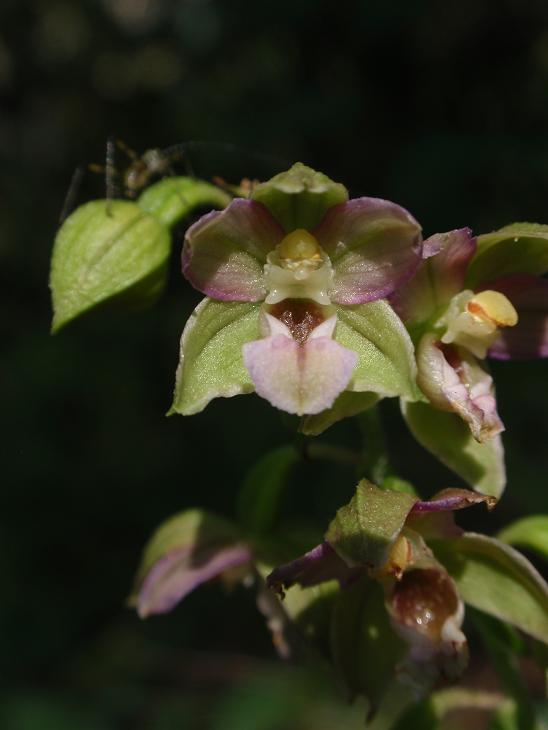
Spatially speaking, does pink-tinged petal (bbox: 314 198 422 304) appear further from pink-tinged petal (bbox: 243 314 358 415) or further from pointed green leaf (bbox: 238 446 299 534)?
pointed green leaf (bbox: 238 446 299 534)

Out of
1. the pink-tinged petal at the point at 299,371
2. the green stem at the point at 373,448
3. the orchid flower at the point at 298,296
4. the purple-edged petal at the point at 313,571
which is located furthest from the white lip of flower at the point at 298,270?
the purple-edged petal at the point at 313,571

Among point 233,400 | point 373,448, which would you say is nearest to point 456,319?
point 373,448

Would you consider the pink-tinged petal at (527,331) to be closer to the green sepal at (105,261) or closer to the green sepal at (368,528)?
the green sepal at (368,528)

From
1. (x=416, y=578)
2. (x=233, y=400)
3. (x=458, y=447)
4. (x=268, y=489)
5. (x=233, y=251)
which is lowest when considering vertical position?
(x=233, y=400)

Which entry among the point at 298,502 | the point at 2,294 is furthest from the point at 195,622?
the point at 2,294

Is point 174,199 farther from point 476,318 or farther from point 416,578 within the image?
point 416,578

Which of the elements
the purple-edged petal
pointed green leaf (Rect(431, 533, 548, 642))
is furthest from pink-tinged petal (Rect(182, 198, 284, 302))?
pointed green leaf (Rect(431, 533, 548, 642))
